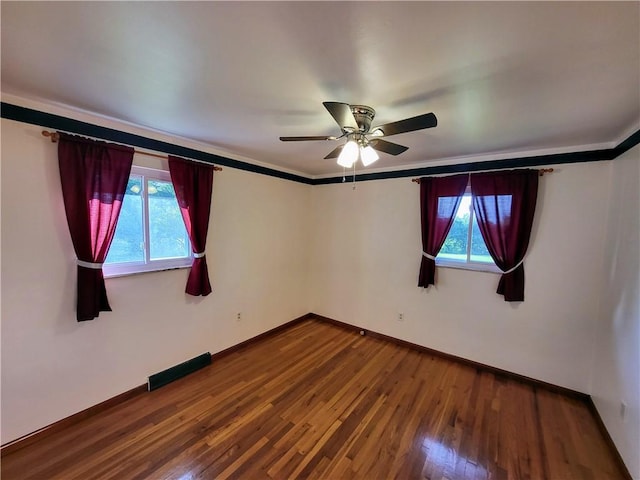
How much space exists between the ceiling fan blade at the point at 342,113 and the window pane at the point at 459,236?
1958 mm

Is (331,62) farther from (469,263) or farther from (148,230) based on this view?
(469,263)

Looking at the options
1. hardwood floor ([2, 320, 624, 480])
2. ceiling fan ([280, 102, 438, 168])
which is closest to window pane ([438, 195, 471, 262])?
hardwood floor ([2, 320, 624, 480])

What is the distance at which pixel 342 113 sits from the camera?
4.78 ft

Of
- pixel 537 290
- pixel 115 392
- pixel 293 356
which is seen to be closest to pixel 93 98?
pixel 115 392

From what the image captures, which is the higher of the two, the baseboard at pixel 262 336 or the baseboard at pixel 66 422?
the baseboard at pixel 262 336

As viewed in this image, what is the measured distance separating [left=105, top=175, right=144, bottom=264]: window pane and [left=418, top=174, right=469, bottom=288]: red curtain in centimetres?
302

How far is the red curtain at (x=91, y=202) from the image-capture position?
76.0 inches

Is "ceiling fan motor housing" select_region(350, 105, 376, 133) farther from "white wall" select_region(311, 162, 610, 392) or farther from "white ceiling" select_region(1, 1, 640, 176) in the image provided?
"white wall" select_region(311, 162, 610, 392)

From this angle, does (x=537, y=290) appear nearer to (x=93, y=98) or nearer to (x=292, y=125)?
(x=292, y=125)

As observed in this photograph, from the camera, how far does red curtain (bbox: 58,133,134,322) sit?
1931 mm

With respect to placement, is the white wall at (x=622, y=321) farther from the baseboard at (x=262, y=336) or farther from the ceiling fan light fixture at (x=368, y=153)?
the baseboard at (x=262, y=336)

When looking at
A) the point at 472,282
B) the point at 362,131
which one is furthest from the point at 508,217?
the point at 362,131

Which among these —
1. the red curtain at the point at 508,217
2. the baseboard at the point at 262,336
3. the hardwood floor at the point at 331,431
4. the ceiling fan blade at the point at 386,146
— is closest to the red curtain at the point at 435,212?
the red curtain at the point at 508,217

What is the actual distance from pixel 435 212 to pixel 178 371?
3315mm
